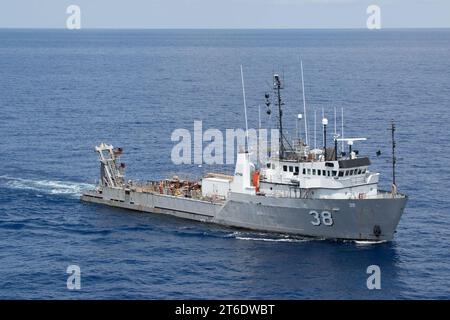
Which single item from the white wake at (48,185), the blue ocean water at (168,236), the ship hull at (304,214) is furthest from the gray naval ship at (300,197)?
the white wake at (48,185)

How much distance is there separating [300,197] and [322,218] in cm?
273

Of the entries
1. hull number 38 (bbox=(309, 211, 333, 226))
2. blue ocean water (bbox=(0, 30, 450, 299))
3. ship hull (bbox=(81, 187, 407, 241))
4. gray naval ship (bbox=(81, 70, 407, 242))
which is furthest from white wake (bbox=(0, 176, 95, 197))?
hull number 38 (bbox=(309, 211, 333, 226))

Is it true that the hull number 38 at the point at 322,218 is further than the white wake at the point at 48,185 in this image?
No

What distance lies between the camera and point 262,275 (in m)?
64.1

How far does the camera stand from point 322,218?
72875mm

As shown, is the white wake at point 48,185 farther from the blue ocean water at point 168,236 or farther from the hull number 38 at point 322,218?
the hull number 38 at point 322,218

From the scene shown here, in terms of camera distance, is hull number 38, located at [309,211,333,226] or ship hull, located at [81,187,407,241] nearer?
ship hull, located at [81,187,407,241]

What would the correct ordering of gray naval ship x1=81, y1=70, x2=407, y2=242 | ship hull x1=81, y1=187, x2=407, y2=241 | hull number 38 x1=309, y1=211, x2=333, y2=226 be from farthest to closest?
1. hull number 38 x1=309, y1=211, x2=333, y2=226
2. gray naval ship x1=81, y1=70, x2=407, y2=242
3. ship hull x1=81, y1=187, x2=407, y2=241

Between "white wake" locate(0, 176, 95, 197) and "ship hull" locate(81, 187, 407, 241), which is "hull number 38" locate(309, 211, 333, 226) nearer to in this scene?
"ship hull" locate(81, 187, 407, 241)

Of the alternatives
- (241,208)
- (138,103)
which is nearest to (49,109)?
(138,103)

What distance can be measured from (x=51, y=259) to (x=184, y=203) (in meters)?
17.9

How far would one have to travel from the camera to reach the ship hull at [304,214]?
233 ft

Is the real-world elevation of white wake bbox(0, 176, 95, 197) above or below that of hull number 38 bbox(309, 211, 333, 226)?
above

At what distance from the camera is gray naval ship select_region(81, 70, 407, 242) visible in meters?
71.6
